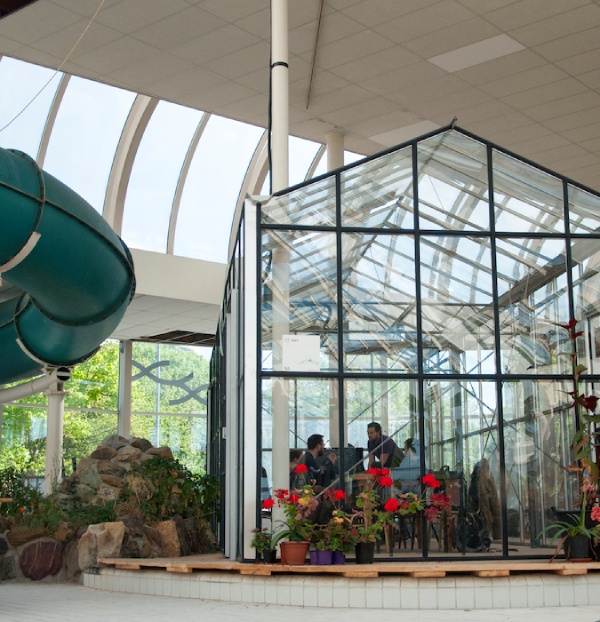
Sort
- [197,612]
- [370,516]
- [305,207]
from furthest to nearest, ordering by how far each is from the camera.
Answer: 1. [305,207]
2. [370,516]
3. [197,612]

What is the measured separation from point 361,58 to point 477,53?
136 cm

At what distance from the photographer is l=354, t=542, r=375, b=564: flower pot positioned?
7.27 meters

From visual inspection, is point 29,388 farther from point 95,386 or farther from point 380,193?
point 95,386

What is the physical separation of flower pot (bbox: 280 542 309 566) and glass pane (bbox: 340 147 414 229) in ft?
9.35

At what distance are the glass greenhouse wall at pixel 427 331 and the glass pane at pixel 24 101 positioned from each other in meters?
6.42

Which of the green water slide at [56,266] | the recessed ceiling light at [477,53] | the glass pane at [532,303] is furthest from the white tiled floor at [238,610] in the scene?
the recessed ceiling light at [477,53]

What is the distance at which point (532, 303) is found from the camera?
834 cm

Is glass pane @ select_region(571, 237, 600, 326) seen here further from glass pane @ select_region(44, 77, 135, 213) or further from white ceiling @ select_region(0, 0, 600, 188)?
glass pane @ select_region(44, 77, 135, 213)

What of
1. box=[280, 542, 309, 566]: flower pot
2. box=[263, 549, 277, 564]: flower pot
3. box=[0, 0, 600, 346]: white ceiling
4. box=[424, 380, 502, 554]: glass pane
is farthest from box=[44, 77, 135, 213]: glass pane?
box=[280, 542, 309, 566]: flower pot

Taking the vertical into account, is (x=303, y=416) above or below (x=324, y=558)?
above

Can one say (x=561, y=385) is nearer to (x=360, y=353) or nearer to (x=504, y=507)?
(x=504, y=507)

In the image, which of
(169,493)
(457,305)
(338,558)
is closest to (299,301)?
(457,305)

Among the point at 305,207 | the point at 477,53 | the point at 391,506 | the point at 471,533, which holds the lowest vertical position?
the point at 471,533

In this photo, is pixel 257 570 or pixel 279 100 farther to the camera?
pixel 279 100
